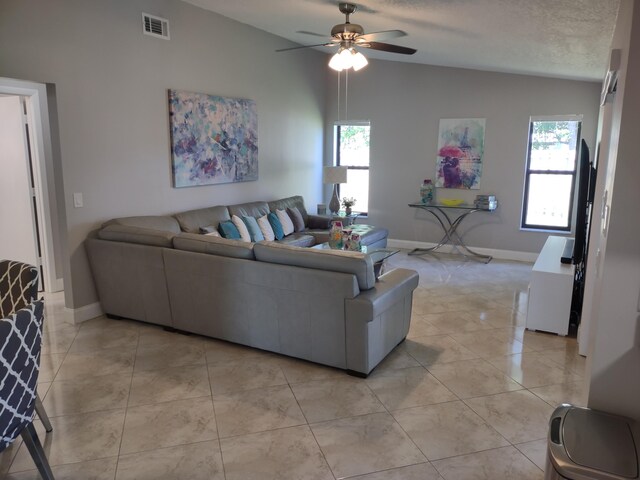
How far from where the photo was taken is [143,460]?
2.42 meters

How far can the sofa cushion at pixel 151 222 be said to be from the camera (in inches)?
173

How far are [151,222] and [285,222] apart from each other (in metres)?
2.08

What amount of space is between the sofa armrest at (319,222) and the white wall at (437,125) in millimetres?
1226

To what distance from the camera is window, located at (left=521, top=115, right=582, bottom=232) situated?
20.8 ft

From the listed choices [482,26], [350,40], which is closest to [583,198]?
[482,26]

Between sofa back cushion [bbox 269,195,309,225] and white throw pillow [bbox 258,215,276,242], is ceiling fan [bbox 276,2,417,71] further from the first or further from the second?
sofa back cushion [bbox 269,195,309,225]

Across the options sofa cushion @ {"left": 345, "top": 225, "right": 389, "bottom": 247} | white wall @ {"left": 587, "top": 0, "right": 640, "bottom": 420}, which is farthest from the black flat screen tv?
sofa cushion @ {"left": 345, "top": 225, "right": 389, "bottom": 247}

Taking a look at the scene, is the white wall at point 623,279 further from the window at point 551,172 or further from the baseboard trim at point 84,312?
the window at point 551,172

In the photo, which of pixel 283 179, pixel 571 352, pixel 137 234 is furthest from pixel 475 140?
pixel 137 234

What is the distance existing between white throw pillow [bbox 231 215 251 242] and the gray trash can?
414 cm

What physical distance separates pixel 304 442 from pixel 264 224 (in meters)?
3.63

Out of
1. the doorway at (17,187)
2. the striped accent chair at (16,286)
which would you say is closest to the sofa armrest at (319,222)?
the doorway at (17,187)

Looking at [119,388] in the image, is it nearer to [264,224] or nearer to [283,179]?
[264,224]

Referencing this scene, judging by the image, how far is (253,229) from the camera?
18.6 feet
